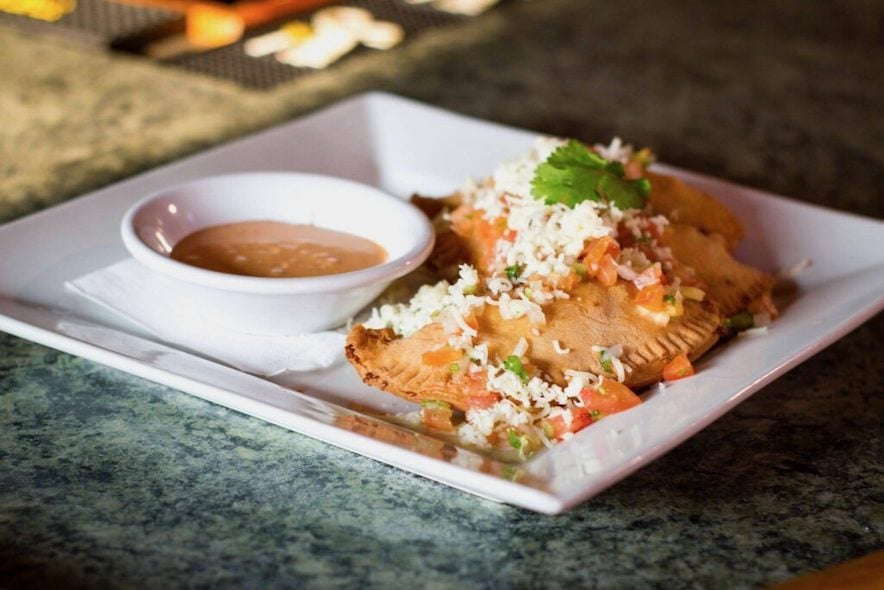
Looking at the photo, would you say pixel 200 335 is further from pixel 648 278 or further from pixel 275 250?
pixel 648 278

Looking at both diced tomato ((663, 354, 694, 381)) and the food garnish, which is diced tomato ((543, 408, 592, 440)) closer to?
the food garnish

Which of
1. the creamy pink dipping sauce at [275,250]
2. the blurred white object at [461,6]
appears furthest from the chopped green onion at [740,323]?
the blurred white object at [461,6]

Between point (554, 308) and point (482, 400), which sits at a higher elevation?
point (554, 308)

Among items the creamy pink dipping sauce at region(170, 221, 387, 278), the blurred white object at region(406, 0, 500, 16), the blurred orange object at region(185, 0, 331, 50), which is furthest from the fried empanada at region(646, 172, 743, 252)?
the blurred white object at region(406, 0, 500, 16)

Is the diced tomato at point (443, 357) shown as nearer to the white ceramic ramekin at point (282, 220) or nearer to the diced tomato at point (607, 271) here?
the white ceramic ramekin at point (282, 220)

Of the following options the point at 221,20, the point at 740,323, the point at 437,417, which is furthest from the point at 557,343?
the point at 221,20
